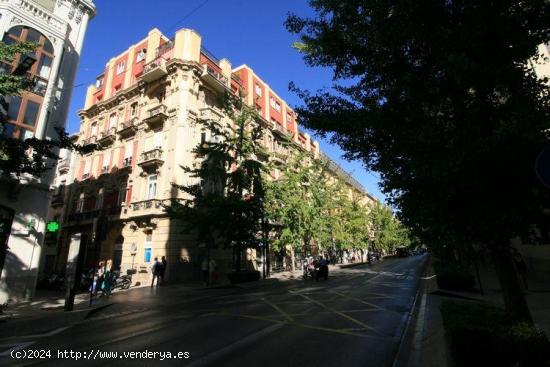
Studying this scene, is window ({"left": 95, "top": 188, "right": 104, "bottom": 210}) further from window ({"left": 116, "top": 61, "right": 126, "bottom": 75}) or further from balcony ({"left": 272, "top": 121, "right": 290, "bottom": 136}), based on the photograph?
balcony ({"left": 272, "top": 121, "right": 290, "bottom": 136})

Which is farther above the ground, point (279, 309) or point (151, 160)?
point (151, 160)

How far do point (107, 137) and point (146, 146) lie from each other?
5485 millimetres

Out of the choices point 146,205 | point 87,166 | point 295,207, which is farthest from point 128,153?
point 295,207

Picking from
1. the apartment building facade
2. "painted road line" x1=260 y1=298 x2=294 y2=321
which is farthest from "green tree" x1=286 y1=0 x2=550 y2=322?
the apartment building facade

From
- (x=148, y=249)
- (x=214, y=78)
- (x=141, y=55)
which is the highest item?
(x=141, y=55)

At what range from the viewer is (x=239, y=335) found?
284 inches

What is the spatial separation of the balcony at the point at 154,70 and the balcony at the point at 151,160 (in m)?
6.89

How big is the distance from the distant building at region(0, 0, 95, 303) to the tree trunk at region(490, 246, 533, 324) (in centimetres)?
1795

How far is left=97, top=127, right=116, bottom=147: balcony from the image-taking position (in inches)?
1149

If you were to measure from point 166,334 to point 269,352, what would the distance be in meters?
2.88

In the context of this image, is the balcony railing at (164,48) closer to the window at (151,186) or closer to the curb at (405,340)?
the window at (151,186)

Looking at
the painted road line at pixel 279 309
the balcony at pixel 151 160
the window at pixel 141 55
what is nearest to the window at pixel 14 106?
the balcony at pixel 151 160

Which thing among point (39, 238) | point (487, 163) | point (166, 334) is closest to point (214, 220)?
point (39, 238)

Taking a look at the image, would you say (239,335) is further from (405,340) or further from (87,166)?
(87,166)
